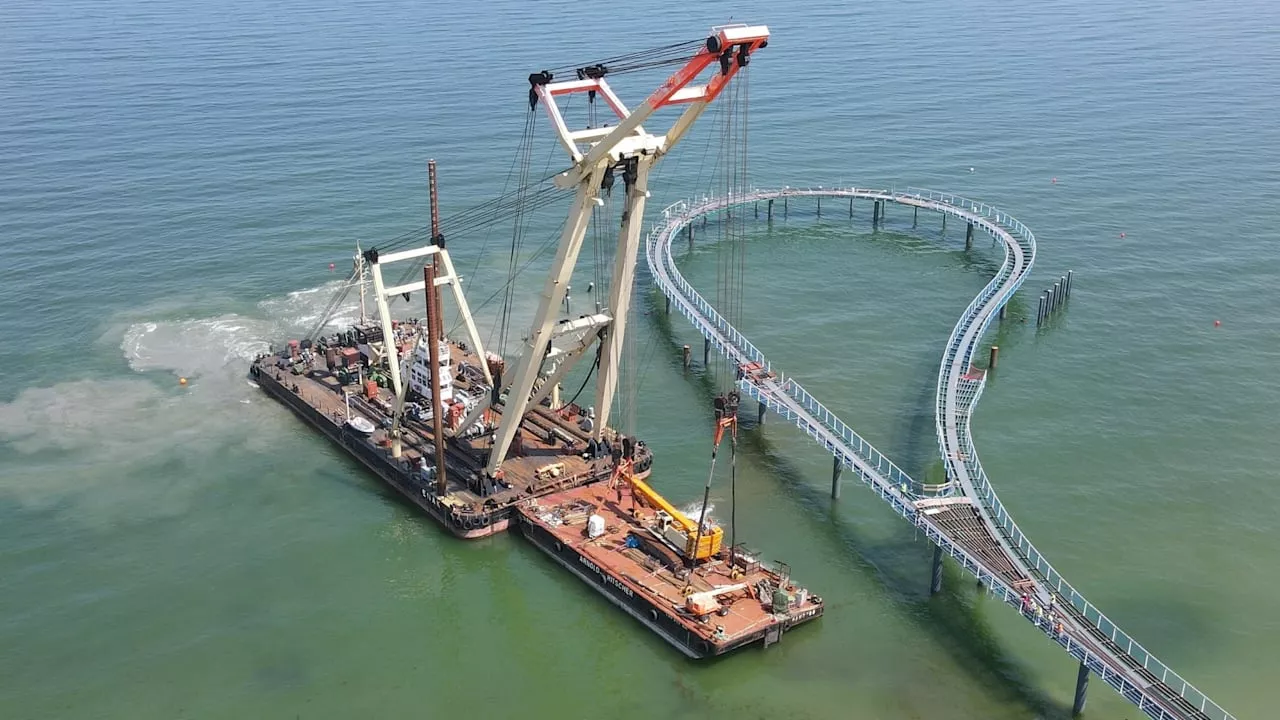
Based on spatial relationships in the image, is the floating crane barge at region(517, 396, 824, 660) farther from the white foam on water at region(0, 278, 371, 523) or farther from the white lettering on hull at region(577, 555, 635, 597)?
the white foam on water at region(0, 278, 371, 523)

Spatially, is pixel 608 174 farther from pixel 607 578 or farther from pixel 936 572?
pixel 936 572

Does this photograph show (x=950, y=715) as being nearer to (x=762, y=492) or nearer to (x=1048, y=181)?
(x=762, y=492)

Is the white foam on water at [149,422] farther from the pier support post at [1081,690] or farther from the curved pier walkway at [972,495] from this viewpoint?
the pier support post at [1081,690]

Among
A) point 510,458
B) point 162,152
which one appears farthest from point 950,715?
point 162,152

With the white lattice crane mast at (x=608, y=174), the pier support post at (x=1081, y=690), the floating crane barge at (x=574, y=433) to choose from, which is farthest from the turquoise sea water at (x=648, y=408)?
the white lattice crane mast at (x=608, y=174)

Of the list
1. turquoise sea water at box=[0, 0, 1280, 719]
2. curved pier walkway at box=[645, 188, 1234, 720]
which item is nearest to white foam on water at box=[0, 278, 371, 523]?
turquoise sea water at box=[0, 0, 1280, 719]

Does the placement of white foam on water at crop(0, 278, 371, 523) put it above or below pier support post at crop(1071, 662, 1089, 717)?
above

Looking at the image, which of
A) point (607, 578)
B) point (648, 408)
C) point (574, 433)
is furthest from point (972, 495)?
point (574, 433)
